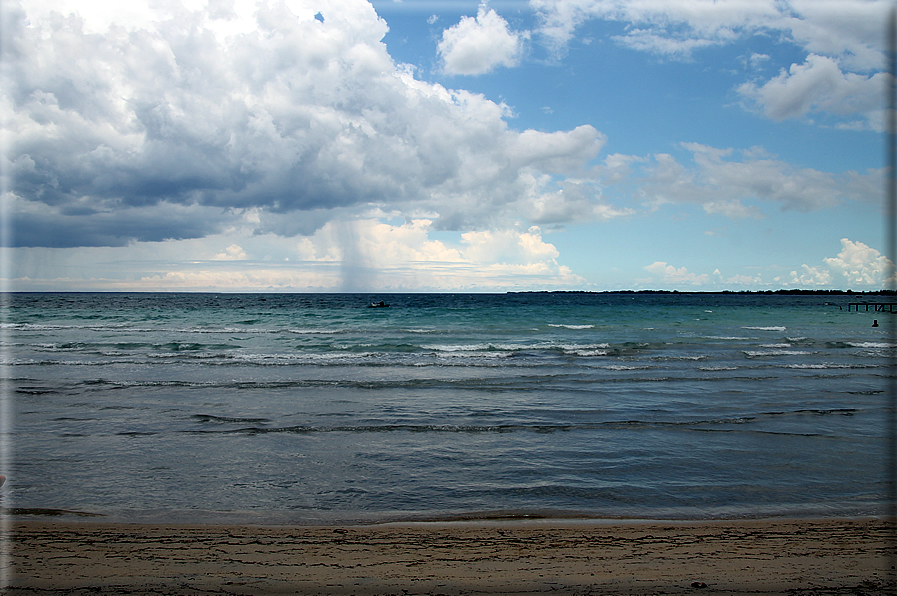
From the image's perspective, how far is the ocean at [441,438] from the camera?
21.3ft

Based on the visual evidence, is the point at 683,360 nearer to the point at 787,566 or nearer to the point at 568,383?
the point at 568,383

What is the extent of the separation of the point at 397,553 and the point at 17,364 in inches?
876

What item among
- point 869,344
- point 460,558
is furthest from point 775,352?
point 460,558

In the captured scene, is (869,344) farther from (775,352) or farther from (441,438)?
(441,438)

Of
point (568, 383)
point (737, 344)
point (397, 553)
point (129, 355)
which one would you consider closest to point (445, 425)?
point (397, 553)

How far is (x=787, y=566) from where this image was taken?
4.72 meters

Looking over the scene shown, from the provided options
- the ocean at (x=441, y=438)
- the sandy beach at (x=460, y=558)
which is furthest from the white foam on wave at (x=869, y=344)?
the sandy beach at (x=460, y=558)

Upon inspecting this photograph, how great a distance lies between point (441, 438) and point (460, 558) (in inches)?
181

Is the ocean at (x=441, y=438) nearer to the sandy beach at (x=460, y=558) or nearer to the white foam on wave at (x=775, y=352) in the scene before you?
the sandy beach at (x=460, y=558)

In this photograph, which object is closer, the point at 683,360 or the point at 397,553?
the point at 397,553

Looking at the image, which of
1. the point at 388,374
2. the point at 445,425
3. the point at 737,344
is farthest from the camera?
the point at 737,344

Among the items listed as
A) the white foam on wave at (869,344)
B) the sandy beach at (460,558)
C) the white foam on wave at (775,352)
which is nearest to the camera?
the sandy beach at (460,558)

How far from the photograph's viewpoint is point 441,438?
A: 9453 mm

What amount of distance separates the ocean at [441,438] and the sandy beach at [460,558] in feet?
1.72
